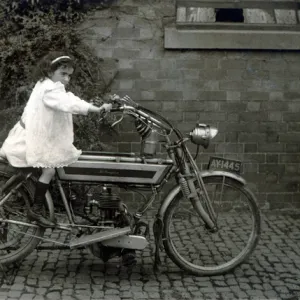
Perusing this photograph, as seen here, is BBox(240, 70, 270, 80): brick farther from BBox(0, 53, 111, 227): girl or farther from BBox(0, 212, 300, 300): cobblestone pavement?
BBox(0, 53, 111, 227): girl

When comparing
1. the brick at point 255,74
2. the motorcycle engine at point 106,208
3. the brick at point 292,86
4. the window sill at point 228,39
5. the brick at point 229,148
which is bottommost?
the motorcycle engine at point 106,208

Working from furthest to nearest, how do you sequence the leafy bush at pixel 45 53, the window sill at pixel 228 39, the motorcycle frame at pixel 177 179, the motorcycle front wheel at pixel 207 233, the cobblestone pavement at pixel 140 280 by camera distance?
the window sill at pixel 228 39
the leafy bush at pixel 45 53
the motorcycle front wheel at pixel 207 233
the motorcycle frame at pixel 177 179
the cobblestone pavement at pixel 140 280

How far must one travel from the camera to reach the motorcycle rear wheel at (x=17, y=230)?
17.5ft

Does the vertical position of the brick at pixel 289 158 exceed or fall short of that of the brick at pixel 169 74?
it falls short

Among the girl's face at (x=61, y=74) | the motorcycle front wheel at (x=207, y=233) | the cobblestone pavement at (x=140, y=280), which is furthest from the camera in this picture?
the motorcycle front wheel at (x=207, y=233)

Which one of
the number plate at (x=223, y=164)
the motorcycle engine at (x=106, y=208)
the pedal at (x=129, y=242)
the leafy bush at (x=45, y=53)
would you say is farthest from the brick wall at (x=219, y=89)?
the pedal at (x=129, y=242)

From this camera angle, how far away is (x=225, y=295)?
509cm

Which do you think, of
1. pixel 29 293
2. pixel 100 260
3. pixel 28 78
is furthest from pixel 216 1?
pixel 29 293

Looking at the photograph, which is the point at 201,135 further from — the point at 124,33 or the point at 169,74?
the point at 124,33

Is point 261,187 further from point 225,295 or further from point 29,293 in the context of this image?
point 29,293

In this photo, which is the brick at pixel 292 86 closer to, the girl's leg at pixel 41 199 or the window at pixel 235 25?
the window at pixel 235 25

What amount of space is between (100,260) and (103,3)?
3.12 metres

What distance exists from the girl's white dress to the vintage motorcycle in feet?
0.37

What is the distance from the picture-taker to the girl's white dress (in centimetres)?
509
